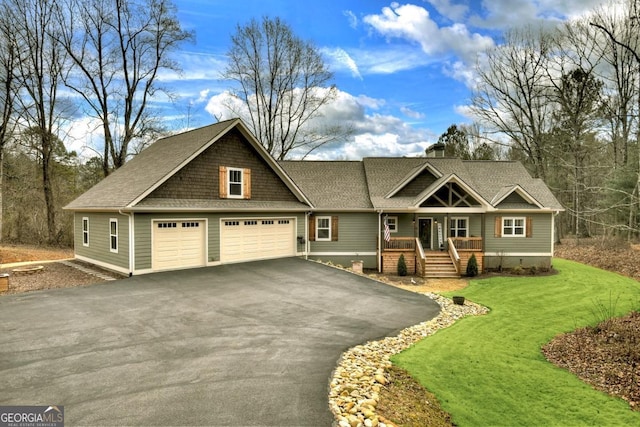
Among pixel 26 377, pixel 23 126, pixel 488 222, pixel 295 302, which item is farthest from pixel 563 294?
pixel 23 126

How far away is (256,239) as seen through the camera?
1598 centimetres

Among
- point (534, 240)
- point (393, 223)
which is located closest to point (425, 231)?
point (393, 223)

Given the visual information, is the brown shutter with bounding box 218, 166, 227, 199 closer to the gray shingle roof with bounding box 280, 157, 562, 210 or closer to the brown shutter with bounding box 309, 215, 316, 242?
the brown shutter with bounding box 309, 215, 316, 242

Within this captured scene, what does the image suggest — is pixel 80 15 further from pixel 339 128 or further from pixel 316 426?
pixel 316 426

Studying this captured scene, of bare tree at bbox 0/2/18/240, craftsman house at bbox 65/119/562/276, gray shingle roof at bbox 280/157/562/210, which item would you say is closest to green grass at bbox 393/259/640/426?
craftsman house at bbox 65/119/562/276

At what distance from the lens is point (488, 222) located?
63.0 ft

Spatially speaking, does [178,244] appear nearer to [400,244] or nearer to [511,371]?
[400,244]

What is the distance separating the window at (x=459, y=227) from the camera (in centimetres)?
1956

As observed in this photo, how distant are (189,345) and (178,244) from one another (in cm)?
766

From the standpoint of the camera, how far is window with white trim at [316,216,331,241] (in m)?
19.0

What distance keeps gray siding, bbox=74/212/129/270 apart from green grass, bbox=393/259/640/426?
35.4 ft

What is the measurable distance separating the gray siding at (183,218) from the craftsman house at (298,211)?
41 millimetres

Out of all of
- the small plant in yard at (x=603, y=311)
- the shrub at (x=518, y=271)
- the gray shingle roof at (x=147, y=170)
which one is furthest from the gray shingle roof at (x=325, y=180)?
the small plant in yard at (x=603, y=311)

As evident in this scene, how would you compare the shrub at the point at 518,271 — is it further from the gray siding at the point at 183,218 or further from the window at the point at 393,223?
the gray siding at the point at 183,218
